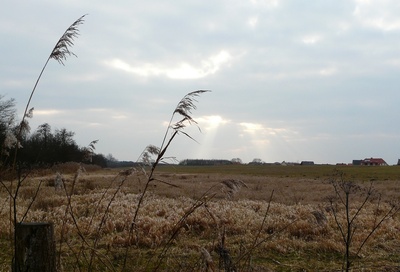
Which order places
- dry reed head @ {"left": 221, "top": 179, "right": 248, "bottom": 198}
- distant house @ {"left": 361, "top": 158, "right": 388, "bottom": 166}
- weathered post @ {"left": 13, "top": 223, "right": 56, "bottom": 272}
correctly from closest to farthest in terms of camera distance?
weathered post @ {"left": 13, "top": 223, "right": 56, "bottom": 272}, dry reed head @ {"left": 221, "top": 179, "right": 248, "bottom": 198}, distant house @ {"left": 361, "top": 158, "right": 388, "bottom": 166}

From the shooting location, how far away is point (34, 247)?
3141 millimetres

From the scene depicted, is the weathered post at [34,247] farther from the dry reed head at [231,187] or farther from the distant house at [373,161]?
the distant house at [373,161]

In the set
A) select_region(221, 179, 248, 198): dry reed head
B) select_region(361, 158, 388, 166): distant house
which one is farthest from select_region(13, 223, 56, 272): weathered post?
select_region(361, 158, 388, 166): distant house

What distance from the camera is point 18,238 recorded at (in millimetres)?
3166

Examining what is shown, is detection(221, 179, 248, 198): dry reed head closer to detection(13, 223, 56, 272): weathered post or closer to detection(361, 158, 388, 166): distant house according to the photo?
detection(13, 223, 56, 272): weathered post

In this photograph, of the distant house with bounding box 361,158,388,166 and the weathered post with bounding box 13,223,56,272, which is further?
the distant house with bounding box 361,158,388,166

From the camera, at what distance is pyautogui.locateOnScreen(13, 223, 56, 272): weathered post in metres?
3.14

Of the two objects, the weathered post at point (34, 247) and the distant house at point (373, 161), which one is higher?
the distant house at point (373, 161)

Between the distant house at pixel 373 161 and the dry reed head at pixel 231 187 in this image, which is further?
the distant house at pixel 373 161

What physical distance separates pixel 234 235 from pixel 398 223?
5.22m

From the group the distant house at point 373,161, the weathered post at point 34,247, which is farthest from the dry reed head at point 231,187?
the distant house at point 373,161

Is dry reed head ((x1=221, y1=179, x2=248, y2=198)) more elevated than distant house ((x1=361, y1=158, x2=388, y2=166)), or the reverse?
distant house ((x1=361, y1=158, x2=388, y2=166))

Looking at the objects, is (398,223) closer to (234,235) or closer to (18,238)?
(234,235)

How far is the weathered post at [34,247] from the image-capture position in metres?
3.14
